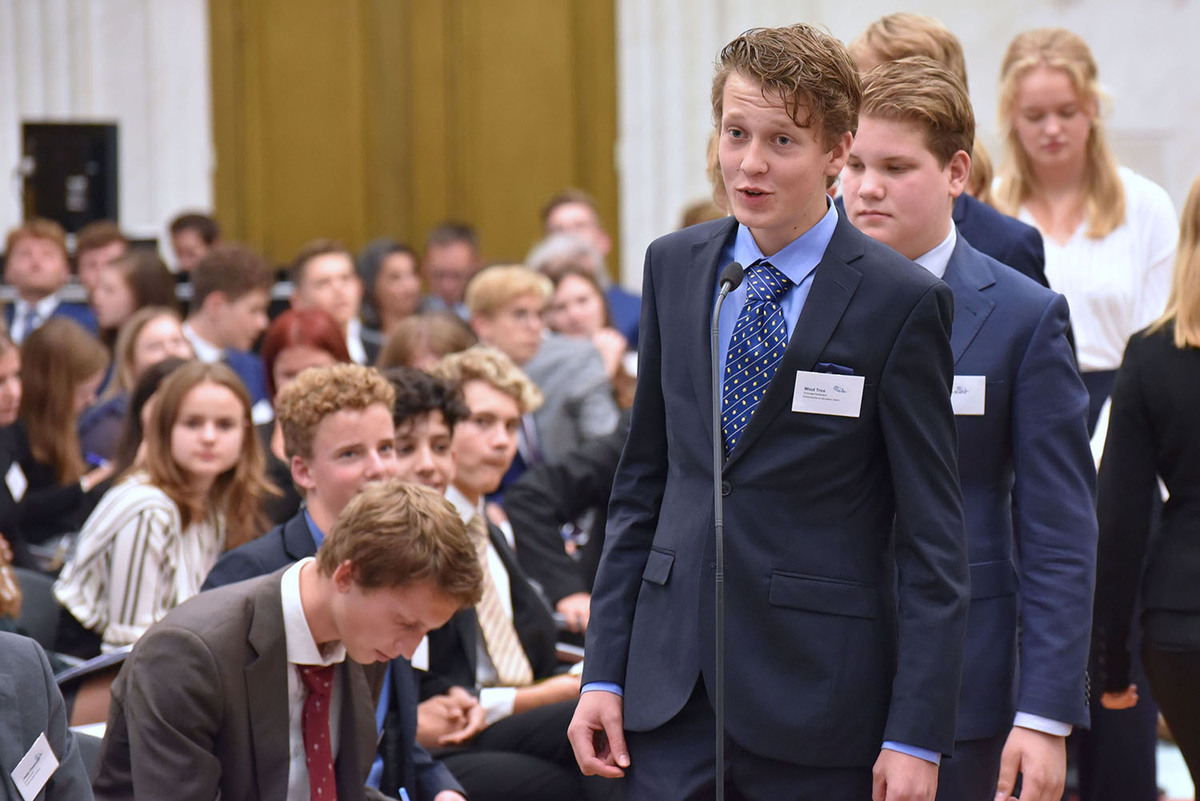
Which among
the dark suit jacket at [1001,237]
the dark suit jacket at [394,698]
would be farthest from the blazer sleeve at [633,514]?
the dark suit jacket at [394,698]

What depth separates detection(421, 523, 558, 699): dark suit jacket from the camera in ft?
10.9

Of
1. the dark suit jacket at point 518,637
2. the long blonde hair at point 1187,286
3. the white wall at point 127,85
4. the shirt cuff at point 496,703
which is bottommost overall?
the shirt cuff at point 496,703

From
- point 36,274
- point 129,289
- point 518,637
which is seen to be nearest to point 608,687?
point 518,637

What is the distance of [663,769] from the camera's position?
1.82 meters

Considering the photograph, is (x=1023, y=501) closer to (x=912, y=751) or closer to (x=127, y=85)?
(x=912, y=751)

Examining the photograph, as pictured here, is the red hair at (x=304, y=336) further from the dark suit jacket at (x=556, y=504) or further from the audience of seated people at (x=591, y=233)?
the audience of seated people at (x=591, y=233)

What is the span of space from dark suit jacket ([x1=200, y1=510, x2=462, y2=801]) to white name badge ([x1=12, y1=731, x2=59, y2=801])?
0.88 meters

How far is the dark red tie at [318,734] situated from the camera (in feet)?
8.34

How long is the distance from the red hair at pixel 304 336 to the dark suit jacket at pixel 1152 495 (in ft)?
8.29

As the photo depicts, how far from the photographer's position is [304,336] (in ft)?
15.1

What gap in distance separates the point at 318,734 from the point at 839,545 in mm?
1147

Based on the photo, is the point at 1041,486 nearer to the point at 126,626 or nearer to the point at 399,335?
the point at 126,626

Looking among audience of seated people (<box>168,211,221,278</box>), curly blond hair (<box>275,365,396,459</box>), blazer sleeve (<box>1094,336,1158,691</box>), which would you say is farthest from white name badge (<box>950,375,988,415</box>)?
audience of seated people (<box>168,211,221,278</box>)

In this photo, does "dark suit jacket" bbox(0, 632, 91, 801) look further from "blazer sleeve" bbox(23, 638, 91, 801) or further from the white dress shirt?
the white dress shirt
